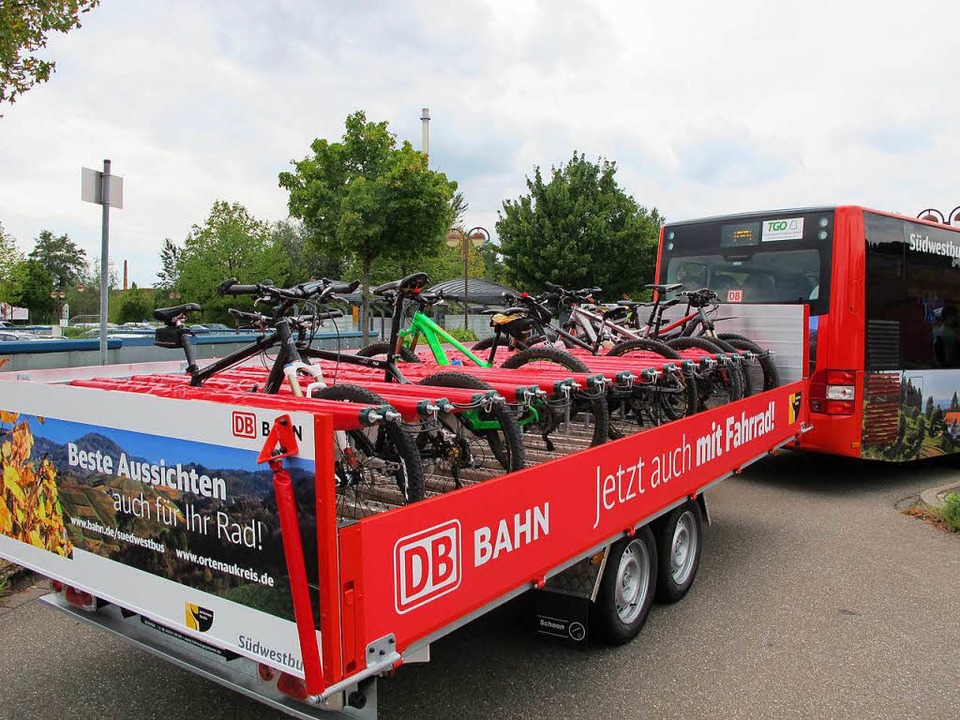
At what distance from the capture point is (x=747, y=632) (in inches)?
169

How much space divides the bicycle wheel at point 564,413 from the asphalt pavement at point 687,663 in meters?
1.14

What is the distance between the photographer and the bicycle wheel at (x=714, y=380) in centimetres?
623

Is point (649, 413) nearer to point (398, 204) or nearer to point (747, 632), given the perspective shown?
point (747, 632)

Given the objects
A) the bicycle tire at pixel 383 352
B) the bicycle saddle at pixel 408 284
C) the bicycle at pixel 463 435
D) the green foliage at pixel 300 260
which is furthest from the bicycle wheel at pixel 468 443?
the green foliage at pixel 300 260

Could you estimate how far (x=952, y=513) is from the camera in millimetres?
6465

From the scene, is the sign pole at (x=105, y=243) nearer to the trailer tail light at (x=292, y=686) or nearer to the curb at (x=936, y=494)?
the trailer tail light at (x=292, y=686)

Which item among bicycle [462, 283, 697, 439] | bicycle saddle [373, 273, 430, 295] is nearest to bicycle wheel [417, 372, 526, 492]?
bicycle [462, 283, 697, 439]

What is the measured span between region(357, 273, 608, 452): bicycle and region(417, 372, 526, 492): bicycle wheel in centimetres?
36

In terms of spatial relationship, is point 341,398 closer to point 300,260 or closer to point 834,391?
point 834,391

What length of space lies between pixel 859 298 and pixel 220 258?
1224 inches

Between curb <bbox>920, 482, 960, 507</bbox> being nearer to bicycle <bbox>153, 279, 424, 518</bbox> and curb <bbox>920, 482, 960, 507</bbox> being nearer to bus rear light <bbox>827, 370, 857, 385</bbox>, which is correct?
bus rear light <bbox>827, 370, 857, 385</bbox>

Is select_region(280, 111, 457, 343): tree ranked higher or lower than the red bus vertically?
higher

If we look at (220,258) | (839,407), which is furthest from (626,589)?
(220,258)

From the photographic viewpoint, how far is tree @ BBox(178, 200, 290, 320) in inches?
1320
